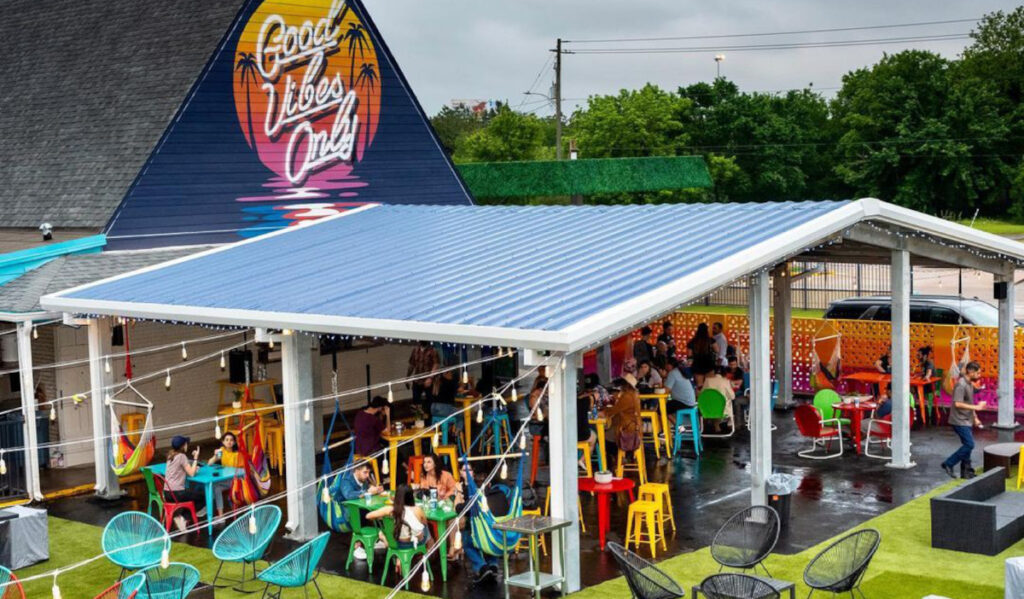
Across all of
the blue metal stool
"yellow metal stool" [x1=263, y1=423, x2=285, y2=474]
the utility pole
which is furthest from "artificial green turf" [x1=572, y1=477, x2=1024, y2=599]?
the utility pole

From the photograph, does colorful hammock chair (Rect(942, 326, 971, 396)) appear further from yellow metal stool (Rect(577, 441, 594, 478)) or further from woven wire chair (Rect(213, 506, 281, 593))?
woven wire chair (Rect(213, 506, 281, 593))

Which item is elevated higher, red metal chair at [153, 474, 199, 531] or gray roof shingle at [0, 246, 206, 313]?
gray roof shingle at [0, 246, 206, 313]

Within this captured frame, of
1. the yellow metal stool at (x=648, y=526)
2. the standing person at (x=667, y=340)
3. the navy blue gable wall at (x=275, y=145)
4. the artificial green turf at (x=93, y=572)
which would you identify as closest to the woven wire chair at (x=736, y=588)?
the yellow metal stool at (x=648, y=526)

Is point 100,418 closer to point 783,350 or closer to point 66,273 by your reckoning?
point 66,273

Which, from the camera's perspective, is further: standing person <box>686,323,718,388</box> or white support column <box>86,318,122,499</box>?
standing person <box>686,323,718,388</box>

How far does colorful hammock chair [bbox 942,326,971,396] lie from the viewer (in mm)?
20334

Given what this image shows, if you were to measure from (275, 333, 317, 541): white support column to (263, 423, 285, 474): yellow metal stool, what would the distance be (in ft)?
12.2

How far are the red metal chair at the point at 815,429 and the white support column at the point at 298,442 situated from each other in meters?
6.74

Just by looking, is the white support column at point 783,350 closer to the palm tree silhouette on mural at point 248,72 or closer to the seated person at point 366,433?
the seated person at point 366,433

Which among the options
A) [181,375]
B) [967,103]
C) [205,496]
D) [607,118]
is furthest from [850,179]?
[205,496]

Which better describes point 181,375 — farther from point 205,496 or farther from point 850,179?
point 850,179

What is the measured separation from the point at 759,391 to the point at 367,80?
11004 millimetres

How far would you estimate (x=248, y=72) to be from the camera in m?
20.3

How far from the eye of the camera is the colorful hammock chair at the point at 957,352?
66.7 feet
